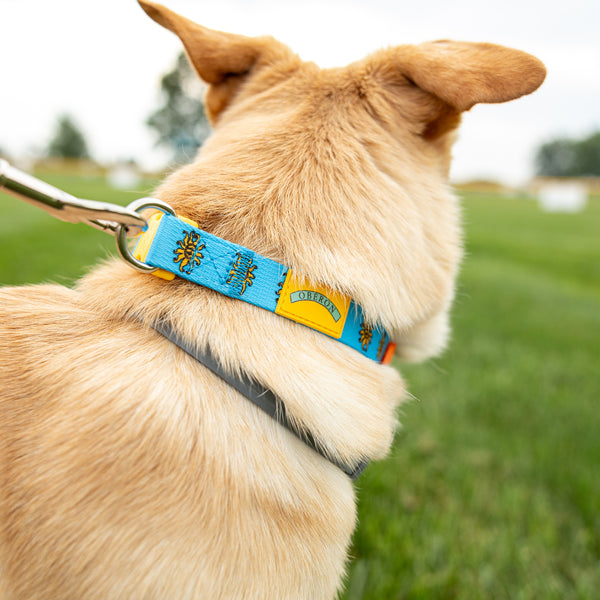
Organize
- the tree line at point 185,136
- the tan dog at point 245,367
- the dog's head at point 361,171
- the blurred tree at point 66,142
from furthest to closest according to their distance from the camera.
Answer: the blurred tree at point 66,142
the tree line at point 185,136
the dog's head at point 361,171
the tan dog at point 245,367

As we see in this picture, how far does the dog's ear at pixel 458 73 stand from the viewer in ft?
4.64

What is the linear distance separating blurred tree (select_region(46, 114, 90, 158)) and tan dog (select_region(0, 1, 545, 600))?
75.9m

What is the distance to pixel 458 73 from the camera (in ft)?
4.76

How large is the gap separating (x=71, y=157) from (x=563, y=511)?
7582 cm

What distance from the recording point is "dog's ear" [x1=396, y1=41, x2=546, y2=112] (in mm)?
1413

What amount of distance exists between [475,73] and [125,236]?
3.47 ft

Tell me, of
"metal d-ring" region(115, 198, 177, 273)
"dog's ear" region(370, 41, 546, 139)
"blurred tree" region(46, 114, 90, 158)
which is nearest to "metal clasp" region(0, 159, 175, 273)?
"metal d-ring" region(115, 198, 177, 273)

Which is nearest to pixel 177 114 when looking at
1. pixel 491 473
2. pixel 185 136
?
pixel 185 136

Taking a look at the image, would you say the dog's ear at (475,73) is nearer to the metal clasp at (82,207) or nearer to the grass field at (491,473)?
the grass field at (491,473)

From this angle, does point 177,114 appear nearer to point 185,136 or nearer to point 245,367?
point 185,136

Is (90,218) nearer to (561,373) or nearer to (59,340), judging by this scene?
(59,340)

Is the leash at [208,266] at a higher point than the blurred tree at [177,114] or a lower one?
lower

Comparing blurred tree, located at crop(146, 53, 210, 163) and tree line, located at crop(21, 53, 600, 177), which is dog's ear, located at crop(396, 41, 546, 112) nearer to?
tree line, located at crop(21, 53, 600, 177)

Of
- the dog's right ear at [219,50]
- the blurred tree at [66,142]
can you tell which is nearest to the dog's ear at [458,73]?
the dog's right ear at [219,50]
